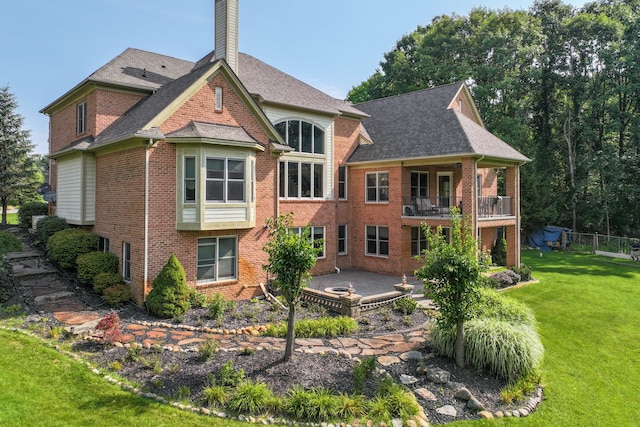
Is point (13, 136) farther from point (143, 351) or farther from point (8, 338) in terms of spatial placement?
point (143, 351)

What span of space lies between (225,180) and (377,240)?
989 cm

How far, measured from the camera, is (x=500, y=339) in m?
8.79

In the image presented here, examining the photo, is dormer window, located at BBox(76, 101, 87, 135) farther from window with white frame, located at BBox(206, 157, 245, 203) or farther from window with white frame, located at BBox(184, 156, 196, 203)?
window with white frame, located at BBox(206, 157, 245, 203)

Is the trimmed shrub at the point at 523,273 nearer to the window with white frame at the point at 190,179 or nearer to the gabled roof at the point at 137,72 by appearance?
the window with white frame at the point at 190,179

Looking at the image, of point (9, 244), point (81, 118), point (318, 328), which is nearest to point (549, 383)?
point (318, 328)

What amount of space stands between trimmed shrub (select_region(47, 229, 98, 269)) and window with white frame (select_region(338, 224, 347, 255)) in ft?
38.4

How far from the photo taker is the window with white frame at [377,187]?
20031 mm

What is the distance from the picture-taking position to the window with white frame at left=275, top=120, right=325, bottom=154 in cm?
1830

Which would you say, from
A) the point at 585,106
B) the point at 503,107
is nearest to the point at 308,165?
the point at 503,107

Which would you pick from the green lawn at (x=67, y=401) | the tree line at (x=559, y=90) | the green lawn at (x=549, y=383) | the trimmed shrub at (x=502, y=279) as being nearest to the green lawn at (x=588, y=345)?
the green lawn at (x=549, y=383)

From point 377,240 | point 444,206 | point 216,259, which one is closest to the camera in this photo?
point 216,259

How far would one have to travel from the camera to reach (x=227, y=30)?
629 inches

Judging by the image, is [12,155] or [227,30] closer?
[227,30]

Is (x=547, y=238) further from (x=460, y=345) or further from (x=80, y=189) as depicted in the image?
(x=80, y=189)
